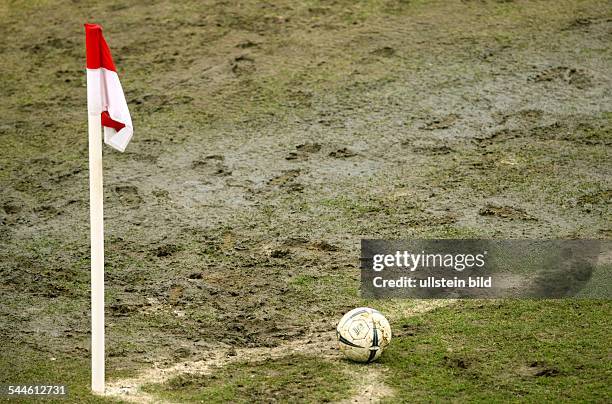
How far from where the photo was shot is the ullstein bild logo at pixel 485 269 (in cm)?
808

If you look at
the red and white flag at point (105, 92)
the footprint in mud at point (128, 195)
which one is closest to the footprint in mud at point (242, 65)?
the footprint in mud at point (128, 195)

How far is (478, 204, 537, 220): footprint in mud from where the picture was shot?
9.08 m

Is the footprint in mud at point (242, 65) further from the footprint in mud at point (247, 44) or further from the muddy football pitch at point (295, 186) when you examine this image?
the footprint in mud at point (247, 44)

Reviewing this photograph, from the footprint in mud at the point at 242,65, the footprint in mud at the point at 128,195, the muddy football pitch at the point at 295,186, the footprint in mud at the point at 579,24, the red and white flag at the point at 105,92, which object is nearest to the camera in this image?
the red and white flag at the point at 105,92

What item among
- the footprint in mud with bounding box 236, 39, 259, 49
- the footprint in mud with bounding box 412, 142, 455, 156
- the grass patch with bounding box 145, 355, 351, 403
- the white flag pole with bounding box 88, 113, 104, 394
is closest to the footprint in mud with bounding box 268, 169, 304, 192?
the footprint in mud with bounding box 412, 142, 455, 156

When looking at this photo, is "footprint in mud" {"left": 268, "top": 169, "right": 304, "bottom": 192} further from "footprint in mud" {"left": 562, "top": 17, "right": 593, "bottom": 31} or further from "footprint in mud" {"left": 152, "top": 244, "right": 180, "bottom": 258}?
"footprint in mud" {"left": 562, "top": 17, "right": 593, "bottom": 31}

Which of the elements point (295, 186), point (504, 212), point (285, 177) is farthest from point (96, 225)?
point (504, 212)

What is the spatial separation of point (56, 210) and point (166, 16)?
398 cm

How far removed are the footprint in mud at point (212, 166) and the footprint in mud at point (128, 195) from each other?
0.66 meters

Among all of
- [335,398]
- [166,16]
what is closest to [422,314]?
[335,398]

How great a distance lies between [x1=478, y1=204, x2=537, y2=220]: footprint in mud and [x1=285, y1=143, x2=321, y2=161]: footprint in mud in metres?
1.88

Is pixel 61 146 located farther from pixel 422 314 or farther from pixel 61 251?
pixel 422 314

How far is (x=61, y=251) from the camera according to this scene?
29.3ft

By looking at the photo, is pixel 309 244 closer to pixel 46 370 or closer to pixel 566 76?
pixel 46 370
